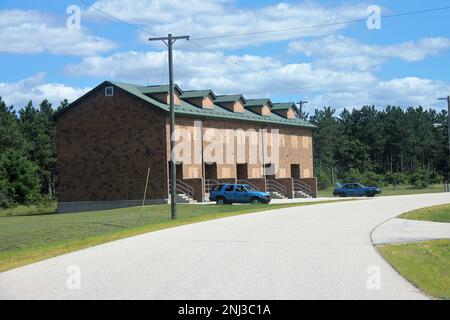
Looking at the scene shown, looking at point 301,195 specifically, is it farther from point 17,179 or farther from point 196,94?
point 17,179

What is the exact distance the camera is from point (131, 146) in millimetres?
50469

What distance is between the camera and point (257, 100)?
6550 cm

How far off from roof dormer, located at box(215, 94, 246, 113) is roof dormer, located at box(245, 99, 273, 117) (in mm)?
3635

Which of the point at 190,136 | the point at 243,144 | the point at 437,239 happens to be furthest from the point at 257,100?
the point at 437,239

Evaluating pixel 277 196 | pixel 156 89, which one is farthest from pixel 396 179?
pixel 156 89

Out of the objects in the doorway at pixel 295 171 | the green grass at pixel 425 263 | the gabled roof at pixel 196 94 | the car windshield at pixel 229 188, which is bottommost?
the green grass at pixel 425 263

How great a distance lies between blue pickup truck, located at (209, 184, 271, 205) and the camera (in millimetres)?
45781

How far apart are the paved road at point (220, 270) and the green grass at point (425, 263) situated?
31 centimetres

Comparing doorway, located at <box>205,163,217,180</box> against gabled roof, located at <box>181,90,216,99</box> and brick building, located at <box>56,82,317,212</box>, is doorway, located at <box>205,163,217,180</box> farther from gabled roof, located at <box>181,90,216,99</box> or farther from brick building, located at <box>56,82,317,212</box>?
gabled roof, located at <box>181,90,216,99</box>

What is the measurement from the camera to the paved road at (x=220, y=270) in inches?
402

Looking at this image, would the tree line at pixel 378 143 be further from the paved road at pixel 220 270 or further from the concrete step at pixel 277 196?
the paved road at pixel 220 270

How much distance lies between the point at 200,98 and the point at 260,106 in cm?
1051

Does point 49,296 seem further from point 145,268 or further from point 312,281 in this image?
point 312,281

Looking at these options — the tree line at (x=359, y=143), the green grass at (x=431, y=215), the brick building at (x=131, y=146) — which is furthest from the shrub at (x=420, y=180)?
the green grass at (x=431, y=215)
